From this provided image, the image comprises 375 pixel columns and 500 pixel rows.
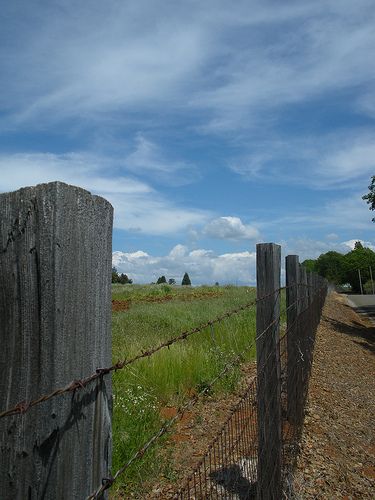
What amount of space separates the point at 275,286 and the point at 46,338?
2.26m

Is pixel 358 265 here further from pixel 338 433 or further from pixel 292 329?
pixel 292 329

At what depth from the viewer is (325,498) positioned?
3219 millimetres

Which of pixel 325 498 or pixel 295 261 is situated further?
pixel 295 261

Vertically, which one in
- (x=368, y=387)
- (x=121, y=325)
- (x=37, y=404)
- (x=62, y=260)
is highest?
(x=62, y=260)

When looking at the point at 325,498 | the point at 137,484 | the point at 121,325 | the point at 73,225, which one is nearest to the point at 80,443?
the point at 73,225

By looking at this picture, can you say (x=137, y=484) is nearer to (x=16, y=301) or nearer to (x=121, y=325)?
(x=16, y=301)

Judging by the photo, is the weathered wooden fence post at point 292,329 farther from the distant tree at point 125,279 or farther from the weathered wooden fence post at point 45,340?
the distant tree at point 125,279

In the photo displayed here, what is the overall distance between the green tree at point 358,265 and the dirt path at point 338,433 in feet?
221

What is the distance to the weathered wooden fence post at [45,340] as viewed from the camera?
37.9 inches

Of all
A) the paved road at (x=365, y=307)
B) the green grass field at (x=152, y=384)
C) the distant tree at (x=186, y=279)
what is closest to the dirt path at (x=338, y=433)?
the green grass field at (x=152, y=384)

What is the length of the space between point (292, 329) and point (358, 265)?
72.2 metres

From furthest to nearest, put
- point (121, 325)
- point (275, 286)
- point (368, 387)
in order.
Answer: point (121, 325) → point (368, 387) → point (275, 286)

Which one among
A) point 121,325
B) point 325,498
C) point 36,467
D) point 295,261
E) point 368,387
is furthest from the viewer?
point 121,325

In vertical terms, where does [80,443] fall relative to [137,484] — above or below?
above
